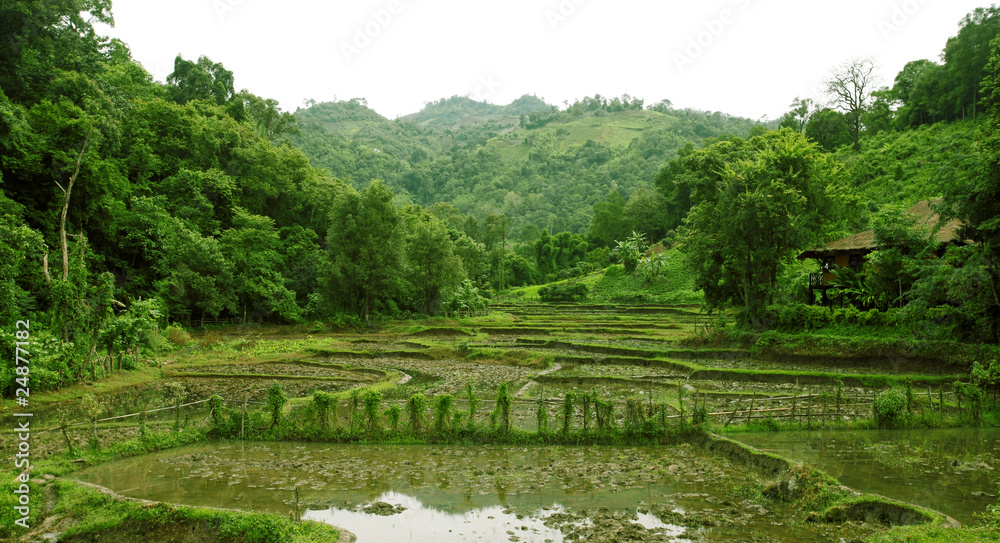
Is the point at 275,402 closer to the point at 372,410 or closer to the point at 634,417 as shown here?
the point at 372,410

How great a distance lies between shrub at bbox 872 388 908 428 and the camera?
1498 centimetres

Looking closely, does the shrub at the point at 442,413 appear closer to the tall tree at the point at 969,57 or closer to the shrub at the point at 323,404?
the shrub at the point at 323,404

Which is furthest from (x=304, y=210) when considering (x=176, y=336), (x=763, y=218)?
(x=763, y=218)

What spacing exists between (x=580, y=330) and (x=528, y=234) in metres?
66.2

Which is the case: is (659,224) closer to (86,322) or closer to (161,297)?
(161,297)

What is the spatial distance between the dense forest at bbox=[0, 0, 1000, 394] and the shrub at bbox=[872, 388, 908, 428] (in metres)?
8.28

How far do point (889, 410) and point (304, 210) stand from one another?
5087 cm

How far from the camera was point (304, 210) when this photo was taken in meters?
54.7

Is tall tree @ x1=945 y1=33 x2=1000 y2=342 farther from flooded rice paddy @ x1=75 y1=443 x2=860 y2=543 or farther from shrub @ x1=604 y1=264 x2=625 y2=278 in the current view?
shrub @ x1=604 y1=264 x2=625 y2=278

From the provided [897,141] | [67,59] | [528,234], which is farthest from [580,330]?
[528,234]

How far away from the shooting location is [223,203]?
48062mm

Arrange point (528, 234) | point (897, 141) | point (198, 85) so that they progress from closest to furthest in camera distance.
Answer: point (897, 141) → point (198, 85) → point (528, 234)

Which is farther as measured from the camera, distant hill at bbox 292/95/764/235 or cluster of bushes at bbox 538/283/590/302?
distant hill at bbox 292/95/764/235

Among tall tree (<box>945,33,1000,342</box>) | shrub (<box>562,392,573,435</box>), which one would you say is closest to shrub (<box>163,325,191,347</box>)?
shrub (<box>562,392,573,435</box>)
